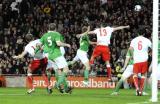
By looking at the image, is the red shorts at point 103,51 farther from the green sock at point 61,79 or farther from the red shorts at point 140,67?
the green sock at point 61,79

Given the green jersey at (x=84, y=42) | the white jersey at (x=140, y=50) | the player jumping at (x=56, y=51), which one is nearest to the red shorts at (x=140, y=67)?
the white jersey at (x=140, y=50)

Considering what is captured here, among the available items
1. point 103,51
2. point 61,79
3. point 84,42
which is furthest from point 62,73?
point 84,42

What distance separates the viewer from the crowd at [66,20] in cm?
3058

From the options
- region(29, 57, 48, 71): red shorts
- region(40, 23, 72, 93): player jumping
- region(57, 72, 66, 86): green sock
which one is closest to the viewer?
region(57, 72, 66, 86): green sock

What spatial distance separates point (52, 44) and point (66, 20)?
1409cm

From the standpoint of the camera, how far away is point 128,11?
33688 millimetres

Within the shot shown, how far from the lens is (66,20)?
112ft

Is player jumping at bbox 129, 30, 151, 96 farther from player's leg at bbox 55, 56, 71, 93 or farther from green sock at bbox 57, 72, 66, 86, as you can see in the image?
green sock at bbox 57, 72, 66, 86

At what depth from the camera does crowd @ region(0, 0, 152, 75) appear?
30578mm

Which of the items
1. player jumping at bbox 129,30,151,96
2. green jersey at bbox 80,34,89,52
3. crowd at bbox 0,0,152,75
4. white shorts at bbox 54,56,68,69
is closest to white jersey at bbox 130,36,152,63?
player jumping at bbox 129,30,151,96

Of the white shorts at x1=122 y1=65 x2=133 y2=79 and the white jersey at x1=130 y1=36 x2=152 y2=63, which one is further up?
the white jersey at x1=130 y1=36 x2=152 y2=63

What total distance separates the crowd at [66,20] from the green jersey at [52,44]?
904 cm

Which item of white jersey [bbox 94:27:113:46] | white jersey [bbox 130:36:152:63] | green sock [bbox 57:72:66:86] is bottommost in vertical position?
green sock [bbox 57:72:66:86]

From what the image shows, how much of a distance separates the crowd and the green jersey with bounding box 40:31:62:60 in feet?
29.6
